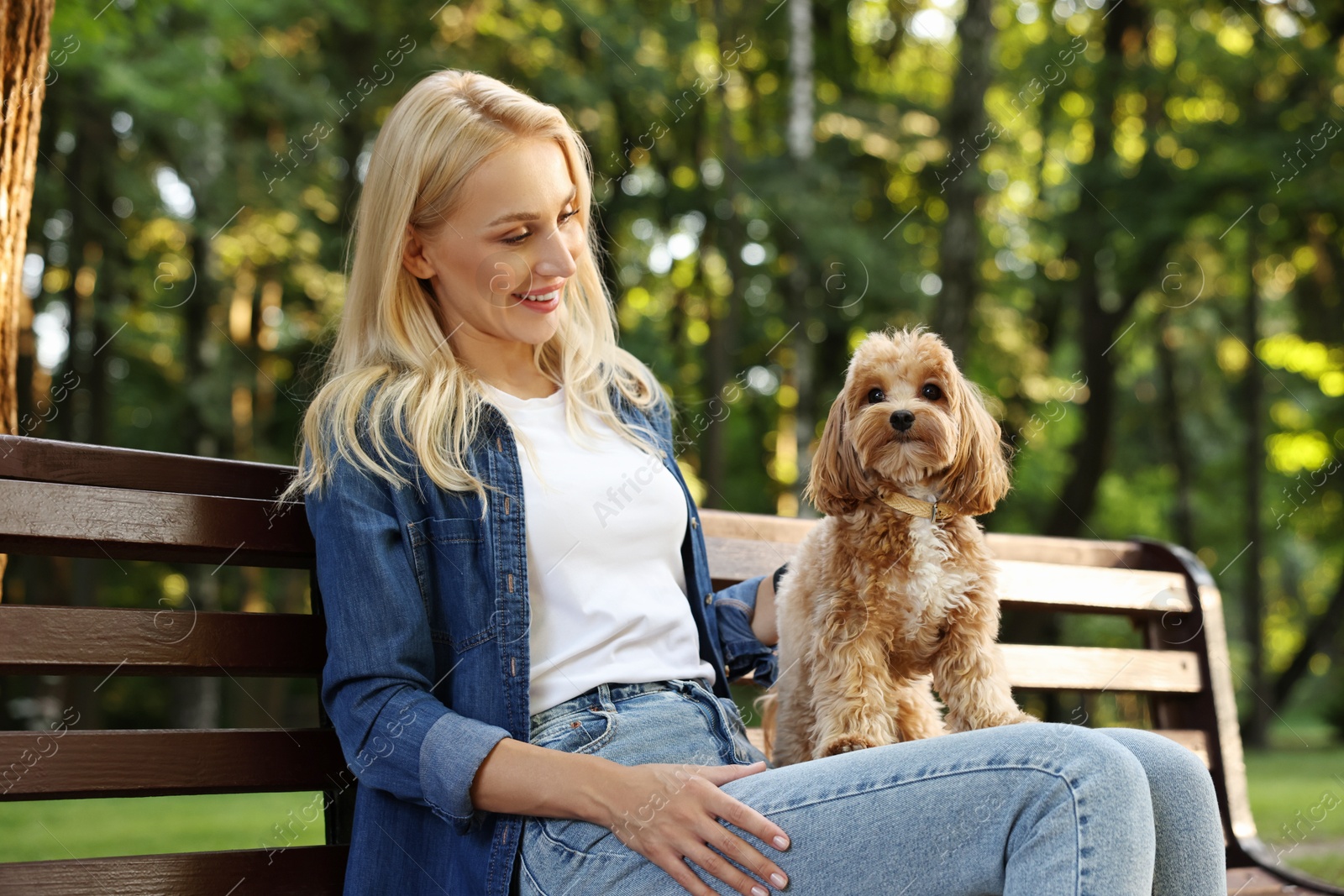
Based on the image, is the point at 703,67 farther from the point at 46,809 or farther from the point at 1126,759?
the point at 1126,759

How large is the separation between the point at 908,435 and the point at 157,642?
5.27ft

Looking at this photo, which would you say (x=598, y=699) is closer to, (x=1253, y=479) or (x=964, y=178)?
(x=964, y=178)

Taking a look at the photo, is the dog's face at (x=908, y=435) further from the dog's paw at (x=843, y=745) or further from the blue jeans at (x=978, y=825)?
the blue jeans at (x=978, y=825)

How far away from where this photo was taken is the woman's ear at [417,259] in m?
2.68

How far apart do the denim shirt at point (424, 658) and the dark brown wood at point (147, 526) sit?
210mm

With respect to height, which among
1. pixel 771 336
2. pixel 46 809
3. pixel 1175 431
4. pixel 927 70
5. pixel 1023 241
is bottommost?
pixel 46 809

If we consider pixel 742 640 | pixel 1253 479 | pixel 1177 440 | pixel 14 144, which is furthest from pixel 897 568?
pixel 1177 440

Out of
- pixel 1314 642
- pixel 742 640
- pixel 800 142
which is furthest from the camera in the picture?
pixel 1314 642

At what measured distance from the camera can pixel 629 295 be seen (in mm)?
17375

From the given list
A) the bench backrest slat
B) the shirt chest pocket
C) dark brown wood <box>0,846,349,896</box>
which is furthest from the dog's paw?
the bench backrest slat

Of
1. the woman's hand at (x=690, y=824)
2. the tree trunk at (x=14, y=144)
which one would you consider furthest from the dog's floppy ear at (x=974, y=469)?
the tree trunk at (x=14, y=144)

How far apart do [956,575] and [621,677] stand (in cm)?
76

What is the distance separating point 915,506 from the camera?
264 centimetres

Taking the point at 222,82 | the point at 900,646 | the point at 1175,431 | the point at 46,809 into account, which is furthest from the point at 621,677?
the point at 1175,431
